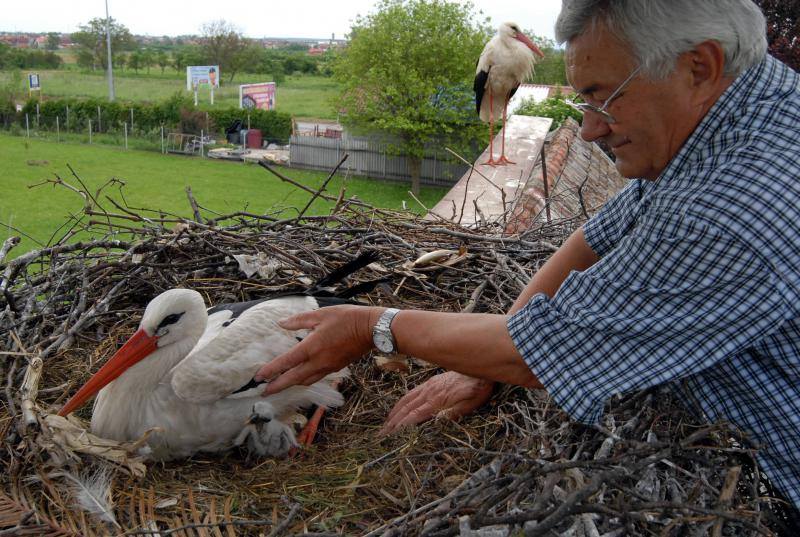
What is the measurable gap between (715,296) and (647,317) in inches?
5.5

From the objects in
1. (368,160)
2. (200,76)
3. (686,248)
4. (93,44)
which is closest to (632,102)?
(686,248)

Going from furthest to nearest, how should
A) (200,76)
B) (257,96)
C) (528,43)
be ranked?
(200,76) < (257,96) < (528,43)

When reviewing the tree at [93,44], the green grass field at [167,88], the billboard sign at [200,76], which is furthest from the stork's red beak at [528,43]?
the tree at [93,44]

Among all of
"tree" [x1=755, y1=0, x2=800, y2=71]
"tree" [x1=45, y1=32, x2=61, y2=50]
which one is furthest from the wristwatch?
"tree" [x1=45, y1=32, x2=61, y2=50]

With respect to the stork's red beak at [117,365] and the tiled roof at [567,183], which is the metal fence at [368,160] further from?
the stork's red beak at [117,365]

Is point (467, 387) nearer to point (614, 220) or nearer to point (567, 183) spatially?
point (614, 220)

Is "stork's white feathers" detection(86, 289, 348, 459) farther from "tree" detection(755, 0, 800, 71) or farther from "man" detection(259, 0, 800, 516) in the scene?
"tree" detection(755, 0, 800, 71)

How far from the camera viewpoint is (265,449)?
2.46 m

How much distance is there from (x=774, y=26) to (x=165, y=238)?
541 inches

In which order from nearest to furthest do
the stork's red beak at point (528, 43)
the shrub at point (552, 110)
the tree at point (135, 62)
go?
the stork's red beak at point (528, 43) → the shrub at point (552, 110) → the tree at point (135, 62)

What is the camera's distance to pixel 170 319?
2.42 m

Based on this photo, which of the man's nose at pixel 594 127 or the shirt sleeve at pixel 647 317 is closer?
the shirt sleeve at pixel 647 317

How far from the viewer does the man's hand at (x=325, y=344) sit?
196 cm

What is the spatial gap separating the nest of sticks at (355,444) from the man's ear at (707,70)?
76 cm
